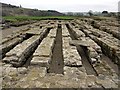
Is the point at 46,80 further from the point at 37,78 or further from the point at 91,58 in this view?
the point at 91,58

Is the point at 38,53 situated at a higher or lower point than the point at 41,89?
higher

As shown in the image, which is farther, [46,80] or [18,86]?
[46,80]

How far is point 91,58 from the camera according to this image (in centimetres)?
728

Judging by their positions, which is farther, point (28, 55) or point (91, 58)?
point (28, 55)

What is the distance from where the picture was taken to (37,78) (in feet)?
16.4

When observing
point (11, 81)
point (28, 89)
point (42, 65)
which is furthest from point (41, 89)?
point (42, 65)

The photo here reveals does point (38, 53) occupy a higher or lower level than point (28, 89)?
higher

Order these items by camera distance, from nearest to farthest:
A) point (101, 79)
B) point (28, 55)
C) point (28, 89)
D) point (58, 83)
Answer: point (28, 89) → point (58, 83) → point (101, 79) → point (28, 55)

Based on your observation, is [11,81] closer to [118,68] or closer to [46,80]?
[46,80]

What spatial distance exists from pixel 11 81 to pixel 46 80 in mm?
958

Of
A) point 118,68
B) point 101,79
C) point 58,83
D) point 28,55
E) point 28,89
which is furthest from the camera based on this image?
point 28,55

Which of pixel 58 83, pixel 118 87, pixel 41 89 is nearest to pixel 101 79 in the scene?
pixel 118 87

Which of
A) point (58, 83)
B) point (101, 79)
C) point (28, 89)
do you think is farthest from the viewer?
point (101, 79)

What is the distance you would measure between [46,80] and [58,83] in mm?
370
